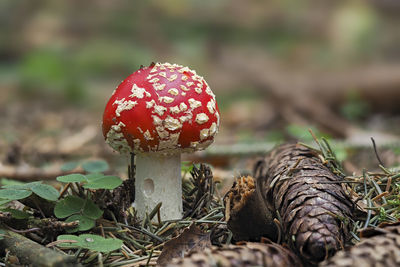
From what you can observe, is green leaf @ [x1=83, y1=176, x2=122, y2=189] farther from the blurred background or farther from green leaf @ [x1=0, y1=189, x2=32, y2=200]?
the blurred background

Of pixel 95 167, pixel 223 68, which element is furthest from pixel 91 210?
pixel 223 68

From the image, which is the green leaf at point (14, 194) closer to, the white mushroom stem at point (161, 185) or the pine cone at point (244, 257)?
the white mushroom stem at point (161, 185)

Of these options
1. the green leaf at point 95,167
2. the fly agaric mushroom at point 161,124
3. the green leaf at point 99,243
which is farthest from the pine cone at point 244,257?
the green leaf at point 95,167

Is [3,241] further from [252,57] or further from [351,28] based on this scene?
[351,28]

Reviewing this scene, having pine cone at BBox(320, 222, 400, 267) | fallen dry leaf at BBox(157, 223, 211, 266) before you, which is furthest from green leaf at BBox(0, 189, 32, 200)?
pine cone at BBox(320, 222, 400, 267)

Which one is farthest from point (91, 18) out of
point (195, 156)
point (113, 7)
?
point (195, 156)

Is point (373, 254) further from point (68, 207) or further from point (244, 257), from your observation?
point (68, 207)
